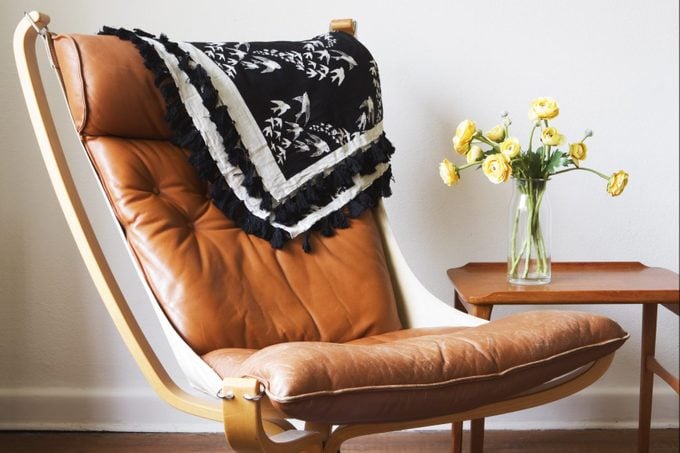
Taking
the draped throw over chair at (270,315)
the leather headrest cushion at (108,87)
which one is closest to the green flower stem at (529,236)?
the draped throw over chair at (270,315)

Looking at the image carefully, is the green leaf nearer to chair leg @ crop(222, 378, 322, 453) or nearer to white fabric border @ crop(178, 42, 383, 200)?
white fabric border @ crop(178, 42, 383, 200)

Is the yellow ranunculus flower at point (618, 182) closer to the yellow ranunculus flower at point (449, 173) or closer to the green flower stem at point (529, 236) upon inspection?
the green flower stem at point (529, 236)

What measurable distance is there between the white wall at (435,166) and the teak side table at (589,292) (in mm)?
234

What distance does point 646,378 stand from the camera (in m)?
1.63

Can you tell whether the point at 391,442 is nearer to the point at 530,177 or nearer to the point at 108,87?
the point at 530,177

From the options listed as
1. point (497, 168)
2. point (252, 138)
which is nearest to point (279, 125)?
point (252, 138)

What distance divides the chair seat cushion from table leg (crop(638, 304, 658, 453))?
580 mm

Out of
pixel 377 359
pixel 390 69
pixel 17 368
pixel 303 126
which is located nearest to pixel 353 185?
pixel 303 126

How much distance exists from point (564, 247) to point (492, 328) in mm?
877

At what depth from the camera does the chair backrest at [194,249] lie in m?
1.25

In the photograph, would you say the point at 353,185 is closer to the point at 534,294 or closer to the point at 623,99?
the point at 534,294

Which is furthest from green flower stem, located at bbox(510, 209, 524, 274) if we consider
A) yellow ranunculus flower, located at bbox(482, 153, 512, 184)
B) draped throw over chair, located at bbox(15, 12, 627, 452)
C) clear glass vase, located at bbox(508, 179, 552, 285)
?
draped throw over chair, located at bbox(15, 12, 627, 452)

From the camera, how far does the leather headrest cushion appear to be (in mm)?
1246

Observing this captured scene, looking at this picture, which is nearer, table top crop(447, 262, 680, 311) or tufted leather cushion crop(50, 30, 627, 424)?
tufted leather cushion crop(50, 30, 627, 424)
